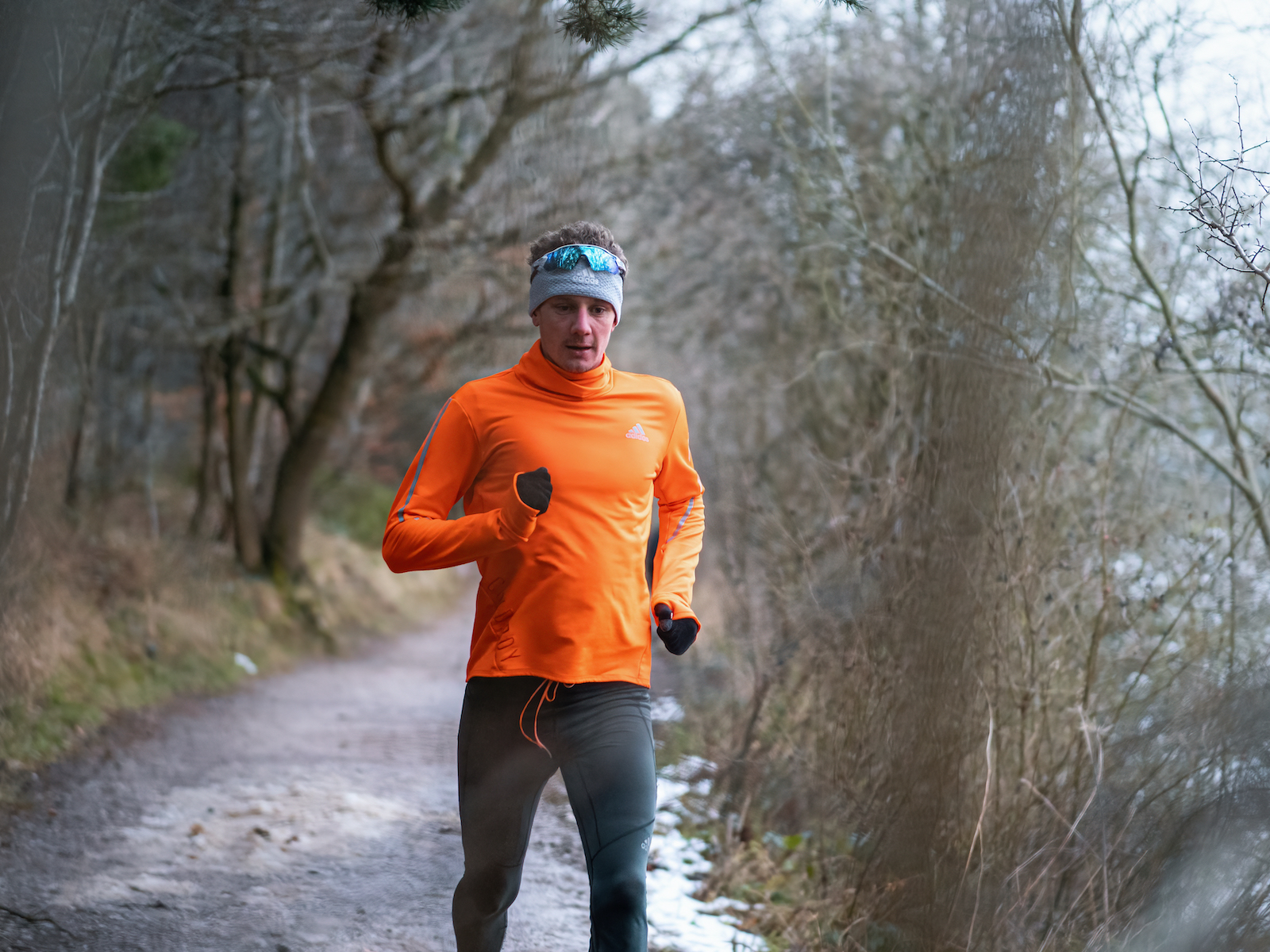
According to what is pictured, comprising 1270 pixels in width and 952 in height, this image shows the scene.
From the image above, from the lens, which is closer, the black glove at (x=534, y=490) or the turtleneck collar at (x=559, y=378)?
the black glove at (x=534, y=490)

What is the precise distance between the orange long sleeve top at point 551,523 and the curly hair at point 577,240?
31cm

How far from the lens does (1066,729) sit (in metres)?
4.43

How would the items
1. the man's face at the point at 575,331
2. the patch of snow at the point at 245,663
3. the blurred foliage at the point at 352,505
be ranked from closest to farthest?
the man's face at the point at 575,331 → the patch of snow at the point at 245,663 → the blurred foliage at the point at 352,505

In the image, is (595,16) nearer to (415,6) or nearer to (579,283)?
(415,6)

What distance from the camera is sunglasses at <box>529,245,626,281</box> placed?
117 inches

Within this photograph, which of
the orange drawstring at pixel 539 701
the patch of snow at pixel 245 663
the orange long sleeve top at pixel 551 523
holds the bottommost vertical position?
the patch of snow at pixel 245 663

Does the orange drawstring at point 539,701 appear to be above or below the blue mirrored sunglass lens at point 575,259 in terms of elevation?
below

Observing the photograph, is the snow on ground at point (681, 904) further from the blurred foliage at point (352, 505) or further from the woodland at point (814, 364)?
the blurred foliage at point (352, 505)

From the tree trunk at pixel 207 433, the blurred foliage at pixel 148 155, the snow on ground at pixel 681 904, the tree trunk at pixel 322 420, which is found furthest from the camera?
the tree trunk at pixel 207 433

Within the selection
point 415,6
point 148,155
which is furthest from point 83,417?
Answer: point 415,6

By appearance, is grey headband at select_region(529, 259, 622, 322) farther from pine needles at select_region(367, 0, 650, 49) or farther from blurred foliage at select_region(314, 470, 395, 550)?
blurred foliage at select_region(314, 470, 395, 550)

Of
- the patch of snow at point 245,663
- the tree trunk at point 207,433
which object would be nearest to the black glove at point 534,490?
the patch of snow at point 245,663

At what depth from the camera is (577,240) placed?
303 cm

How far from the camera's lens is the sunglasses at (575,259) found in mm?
2967
